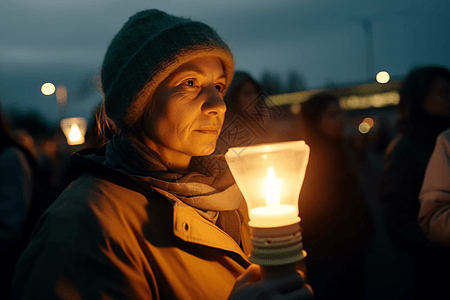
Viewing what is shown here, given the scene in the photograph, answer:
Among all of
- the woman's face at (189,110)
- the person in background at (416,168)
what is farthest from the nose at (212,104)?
the person in background at (416,168)

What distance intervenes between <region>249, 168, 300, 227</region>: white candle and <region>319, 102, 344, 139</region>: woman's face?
2.57m

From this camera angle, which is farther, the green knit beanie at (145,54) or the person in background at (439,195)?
the person in background at (439,195)

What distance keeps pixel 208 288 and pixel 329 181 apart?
2.32 m

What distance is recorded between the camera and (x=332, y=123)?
145 inches

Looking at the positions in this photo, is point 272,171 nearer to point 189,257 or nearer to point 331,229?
point 189,257

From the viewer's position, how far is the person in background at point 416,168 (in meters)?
2.95

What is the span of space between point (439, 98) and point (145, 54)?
9.87 ft

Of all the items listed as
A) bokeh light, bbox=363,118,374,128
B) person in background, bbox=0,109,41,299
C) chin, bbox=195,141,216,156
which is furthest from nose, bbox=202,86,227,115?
bokeh light, bbox=363,118,374,128

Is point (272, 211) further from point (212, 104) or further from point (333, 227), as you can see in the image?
point (333, 227)

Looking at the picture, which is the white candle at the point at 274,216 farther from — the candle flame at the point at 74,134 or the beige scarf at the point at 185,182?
the candle flame at the point at 74,134

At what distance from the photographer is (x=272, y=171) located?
1.28 meters

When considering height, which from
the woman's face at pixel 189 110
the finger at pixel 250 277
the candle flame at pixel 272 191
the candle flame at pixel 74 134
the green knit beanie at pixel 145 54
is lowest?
the candle flame at pixel 74 134

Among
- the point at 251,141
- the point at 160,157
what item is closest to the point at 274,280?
the point at 160,157

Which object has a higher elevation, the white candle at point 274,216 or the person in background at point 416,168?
the white candle at point 274,216
